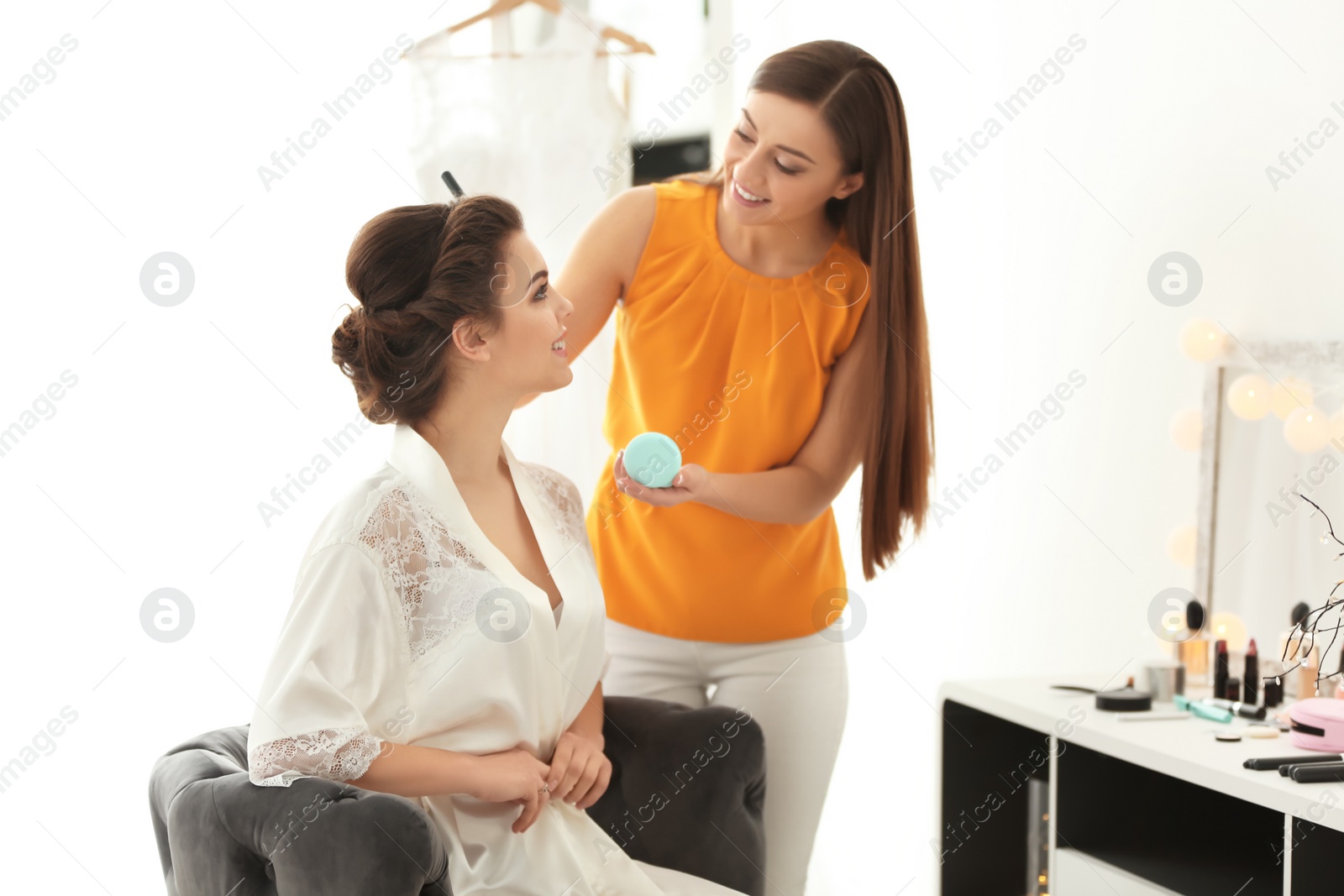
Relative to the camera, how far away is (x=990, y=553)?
2594mm

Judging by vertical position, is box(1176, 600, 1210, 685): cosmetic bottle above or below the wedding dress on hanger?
below

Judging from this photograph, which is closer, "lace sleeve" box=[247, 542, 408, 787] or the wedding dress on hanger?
"lace sleeve" box=[247, 542, 408, 787]

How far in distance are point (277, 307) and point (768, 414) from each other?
103 centimetres

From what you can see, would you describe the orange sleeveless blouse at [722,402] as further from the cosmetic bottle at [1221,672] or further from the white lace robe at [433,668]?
the cosmetic bottle at [1221,672]

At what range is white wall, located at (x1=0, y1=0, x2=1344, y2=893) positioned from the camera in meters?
1.94

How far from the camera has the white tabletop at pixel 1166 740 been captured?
140 centimetres

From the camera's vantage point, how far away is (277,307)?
7.02 feet

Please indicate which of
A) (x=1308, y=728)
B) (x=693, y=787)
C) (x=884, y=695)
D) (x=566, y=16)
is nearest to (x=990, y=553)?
(x=884, y=695)

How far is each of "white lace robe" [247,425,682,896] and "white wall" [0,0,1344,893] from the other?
85 centimetres

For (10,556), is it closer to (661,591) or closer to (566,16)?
(661,591)

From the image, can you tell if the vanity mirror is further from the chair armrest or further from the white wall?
the chair armrest

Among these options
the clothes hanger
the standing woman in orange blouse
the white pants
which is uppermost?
the clothes hanger

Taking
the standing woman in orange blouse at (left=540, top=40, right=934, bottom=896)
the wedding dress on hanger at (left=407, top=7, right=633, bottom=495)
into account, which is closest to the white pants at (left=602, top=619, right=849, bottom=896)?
the standing woman in orange blouse at (left=540, top=40, right=934, bottom=896)

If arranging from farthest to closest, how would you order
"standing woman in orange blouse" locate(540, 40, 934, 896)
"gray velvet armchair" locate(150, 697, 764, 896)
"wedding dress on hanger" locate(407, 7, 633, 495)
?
"wedding dress on hanger" locate(407, 7, 633, 495) → "standing woman in orange blouse" locate(540, 40, 934, 896) → "gray velvet armchair" locate(150, 697, 764, 896)
